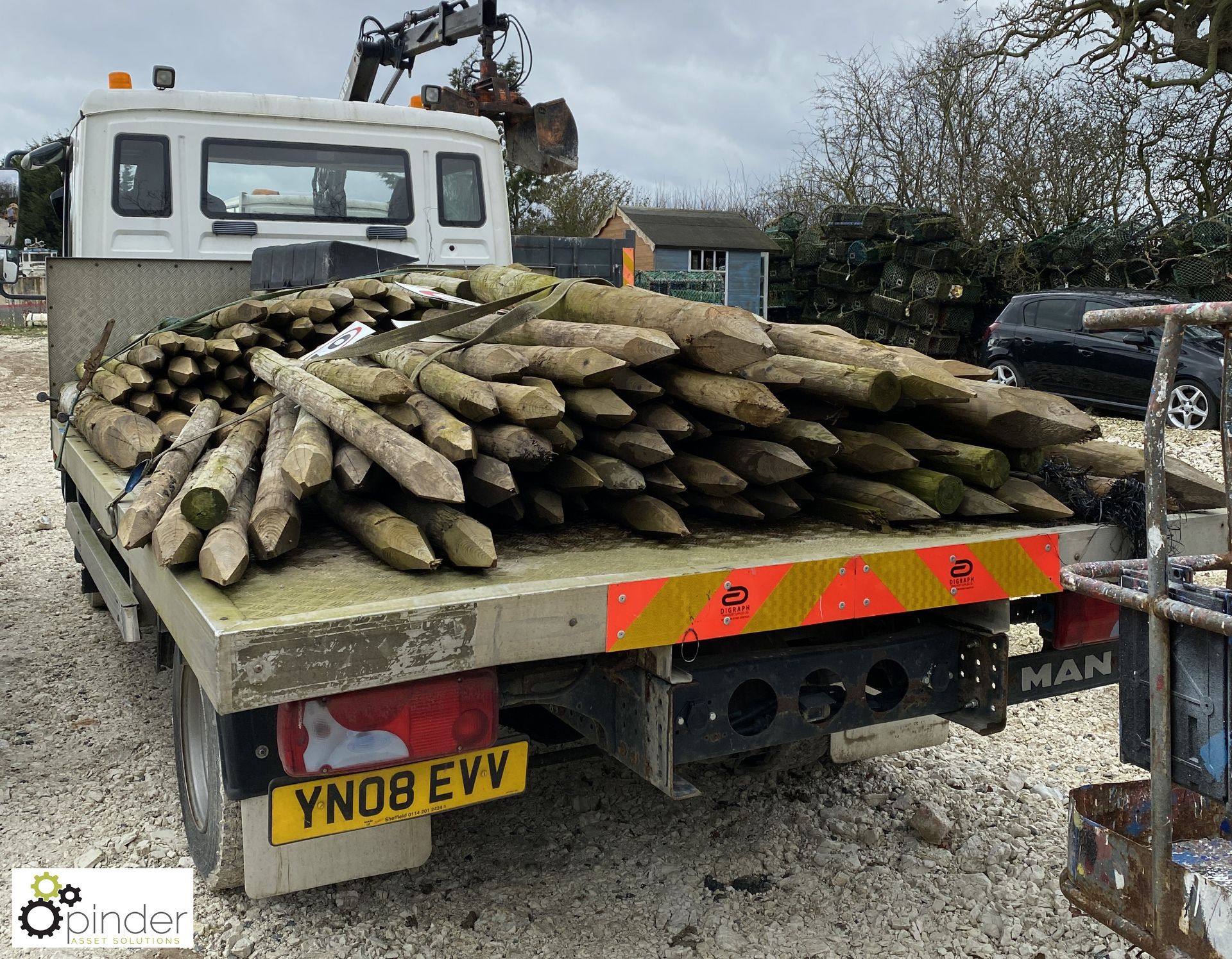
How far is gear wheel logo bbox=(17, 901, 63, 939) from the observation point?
297cm

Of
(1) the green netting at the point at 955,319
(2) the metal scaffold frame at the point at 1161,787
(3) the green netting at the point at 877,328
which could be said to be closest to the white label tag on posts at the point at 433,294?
(2) the metal scaffold frame at the point at 1161,787

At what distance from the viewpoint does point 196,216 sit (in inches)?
214

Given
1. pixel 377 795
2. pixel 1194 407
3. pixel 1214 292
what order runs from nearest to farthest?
1. pixel 377 795
2. pixel 1194 407
3. pixel 1214 292

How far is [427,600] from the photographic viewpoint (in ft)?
7.46

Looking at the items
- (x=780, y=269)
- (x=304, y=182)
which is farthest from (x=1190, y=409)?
(x=780, y=269)

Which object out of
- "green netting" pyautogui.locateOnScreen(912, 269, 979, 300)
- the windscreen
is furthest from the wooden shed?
the windscreen

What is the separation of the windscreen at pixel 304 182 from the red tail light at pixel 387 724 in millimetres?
3896

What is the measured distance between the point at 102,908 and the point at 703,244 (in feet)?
93.7

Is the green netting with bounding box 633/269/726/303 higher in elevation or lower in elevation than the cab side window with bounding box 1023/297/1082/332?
higher

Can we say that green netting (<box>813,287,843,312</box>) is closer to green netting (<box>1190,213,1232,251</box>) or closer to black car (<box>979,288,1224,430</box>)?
black car (<box>979,288,1224,430</box>)

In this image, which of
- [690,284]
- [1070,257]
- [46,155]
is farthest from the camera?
[690,284]

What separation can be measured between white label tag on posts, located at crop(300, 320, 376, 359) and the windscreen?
217 cm

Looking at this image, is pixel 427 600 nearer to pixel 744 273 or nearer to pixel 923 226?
pixel 923 226

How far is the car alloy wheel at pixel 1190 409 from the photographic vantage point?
37.9 feet
